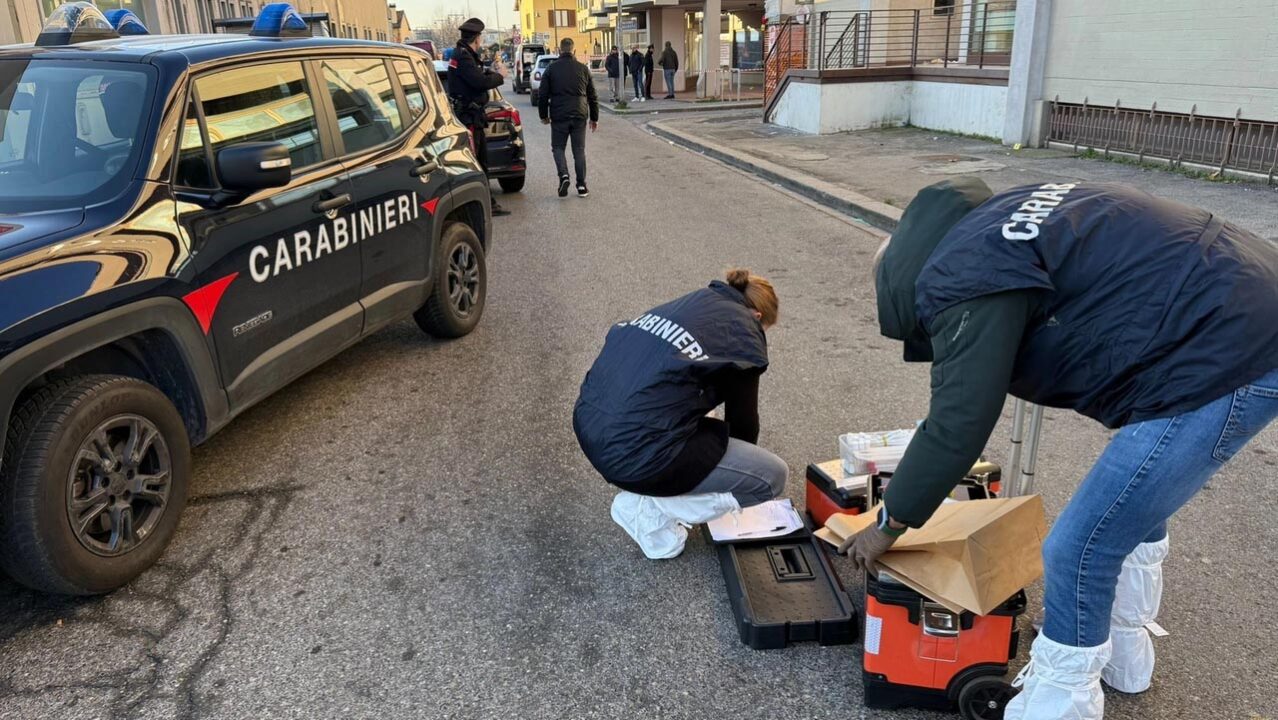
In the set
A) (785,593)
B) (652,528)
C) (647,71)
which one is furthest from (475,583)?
(647,71)

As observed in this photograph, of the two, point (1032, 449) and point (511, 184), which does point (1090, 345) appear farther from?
point (511, 184)

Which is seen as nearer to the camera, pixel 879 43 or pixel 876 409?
pixel 876 409

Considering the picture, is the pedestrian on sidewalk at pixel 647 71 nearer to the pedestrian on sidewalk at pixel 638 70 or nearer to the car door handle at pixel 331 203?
the pedestrian on sidewalk at pixel 638 70

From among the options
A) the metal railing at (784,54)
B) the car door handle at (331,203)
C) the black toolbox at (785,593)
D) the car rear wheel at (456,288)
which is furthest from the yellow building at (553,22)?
the black toolbox at (785,593)

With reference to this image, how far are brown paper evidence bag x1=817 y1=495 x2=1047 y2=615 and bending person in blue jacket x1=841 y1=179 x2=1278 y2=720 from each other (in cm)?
23

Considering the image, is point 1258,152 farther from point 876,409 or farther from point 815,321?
point 876,409

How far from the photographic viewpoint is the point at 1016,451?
3248mm

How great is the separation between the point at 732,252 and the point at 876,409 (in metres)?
3.84

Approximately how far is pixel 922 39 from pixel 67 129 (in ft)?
60.2

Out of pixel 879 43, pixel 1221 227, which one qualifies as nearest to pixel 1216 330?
pixel 1221 227

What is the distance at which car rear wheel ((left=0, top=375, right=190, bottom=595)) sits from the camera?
288cm

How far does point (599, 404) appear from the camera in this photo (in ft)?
10.9

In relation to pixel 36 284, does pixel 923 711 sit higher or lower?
lower

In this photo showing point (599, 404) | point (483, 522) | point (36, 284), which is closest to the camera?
point (36, 284)
